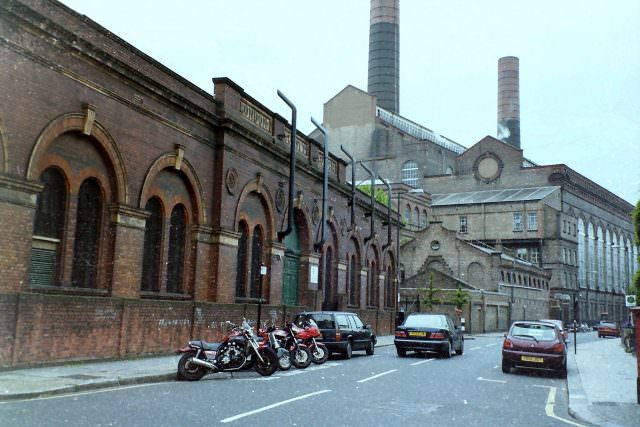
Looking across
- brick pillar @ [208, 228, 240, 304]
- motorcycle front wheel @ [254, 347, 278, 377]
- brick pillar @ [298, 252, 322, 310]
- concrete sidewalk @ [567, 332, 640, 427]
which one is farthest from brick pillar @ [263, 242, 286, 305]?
concrete sidewalk @ [567, 332, 640, 427]

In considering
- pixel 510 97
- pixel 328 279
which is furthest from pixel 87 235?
pixel 510 97

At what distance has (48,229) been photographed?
15.4m

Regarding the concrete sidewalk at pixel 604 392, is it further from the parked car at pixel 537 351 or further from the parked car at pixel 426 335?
the parked car at pixel 426 335

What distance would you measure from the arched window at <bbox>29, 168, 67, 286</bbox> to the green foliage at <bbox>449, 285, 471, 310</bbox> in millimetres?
38367

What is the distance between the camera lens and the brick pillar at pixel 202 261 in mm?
20844

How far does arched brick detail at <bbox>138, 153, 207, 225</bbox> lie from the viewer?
18.4 meters

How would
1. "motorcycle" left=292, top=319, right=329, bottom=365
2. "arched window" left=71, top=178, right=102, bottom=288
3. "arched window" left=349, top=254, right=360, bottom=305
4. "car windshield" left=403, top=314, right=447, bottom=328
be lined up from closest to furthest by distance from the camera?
"arched window" left=71, top=178, right=102, bottom=288, "motorcycle" left=292, top=319, right=329, bottom=365, "car windshield" left=403, top=314, right=447, bottom=328, "arched window" left=349, top=254, right=360, bottom=305

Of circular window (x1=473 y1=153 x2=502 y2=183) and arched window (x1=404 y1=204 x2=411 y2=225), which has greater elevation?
circular window (x1=473 y1=153 x2=502 y2=183)

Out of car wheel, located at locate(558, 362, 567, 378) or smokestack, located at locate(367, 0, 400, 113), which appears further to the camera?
smokestack, located at locate(367, 0, 400, 113)

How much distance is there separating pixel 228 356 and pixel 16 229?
518 cm

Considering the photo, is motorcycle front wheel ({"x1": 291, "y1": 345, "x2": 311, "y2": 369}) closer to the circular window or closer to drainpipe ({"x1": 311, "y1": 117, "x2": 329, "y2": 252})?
drainpipe ({"x1": 311, "y1": 117, "x2": 329, "y2": 252})

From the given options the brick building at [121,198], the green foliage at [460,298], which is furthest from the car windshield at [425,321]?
the green foliage at [460,298]

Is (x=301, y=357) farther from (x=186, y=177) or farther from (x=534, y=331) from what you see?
(x=186, y=177)

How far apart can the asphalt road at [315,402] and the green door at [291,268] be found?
→ 36.8ft
